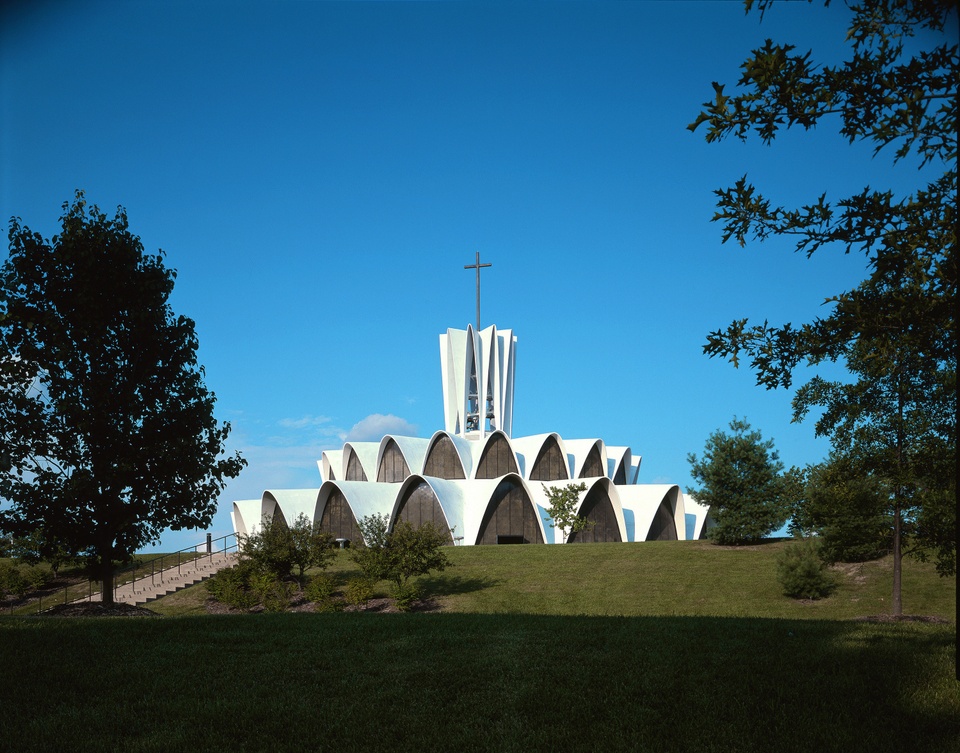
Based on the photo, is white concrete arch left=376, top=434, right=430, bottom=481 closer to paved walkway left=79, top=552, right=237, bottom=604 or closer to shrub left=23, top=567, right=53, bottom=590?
paved walkway left=79, top=552, right=237, bottom=604

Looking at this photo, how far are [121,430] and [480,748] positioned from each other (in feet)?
52.5

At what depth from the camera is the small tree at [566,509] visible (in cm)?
4522

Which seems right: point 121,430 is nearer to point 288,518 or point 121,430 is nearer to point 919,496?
point 919,496

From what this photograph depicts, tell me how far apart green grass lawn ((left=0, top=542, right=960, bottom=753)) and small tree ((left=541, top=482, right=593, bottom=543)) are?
31.3 metres

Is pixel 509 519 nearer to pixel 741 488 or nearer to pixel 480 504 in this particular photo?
pixel 480 504

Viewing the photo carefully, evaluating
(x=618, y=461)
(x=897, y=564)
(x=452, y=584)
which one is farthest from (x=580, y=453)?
(x=897, y=564)

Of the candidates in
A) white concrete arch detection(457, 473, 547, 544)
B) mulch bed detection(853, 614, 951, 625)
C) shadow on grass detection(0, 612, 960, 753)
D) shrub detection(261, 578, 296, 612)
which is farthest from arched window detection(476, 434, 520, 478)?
shadow on grass detection(0, 612, 960, 753)

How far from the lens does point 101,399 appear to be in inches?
808

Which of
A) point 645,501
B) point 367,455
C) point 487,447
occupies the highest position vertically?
point 487,447

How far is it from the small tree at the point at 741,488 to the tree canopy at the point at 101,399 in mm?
22695

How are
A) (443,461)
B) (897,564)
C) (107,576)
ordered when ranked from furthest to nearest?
(443,461) → (897,564) → (107,576)

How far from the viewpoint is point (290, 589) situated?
30.0m

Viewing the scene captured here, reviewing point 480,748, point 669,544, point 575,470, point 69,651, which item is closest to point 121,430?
point 69,651

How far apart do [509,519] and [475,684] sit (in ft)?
127
